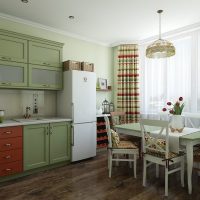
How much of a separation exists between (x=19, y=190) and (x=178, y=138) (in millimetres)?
2224

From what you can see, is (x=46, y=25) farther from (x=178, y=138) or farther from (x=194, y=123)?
(x=194, y=123)

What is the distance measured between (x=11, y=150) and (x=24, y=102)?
100cm

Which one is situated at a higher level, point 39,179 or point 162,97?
point 162,97

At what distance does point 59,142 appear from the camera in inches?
134

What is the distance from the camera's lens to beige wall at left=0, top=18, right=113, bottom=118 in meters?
3.34

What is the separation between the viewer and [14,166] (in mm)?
2873

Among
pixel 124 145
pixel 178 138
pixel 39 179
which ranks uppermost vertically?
pixel 178 138

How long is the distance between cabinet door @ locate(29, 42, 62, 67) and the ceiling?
19.6 inches

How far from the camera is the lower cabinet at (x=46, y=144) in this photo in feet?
9.91

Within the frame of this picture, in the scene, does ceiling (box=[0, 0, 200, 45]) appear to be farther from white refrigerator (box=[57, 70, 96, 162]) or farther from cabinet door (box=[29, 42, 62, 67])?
white refrigerator (box=[57, 70, 96, 162])

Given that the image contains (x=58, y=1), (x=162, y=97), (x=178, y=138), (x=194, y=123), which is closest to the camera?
(x=178, y=138)

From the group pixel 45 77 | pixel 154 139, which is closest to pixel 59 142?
pixel 45 77

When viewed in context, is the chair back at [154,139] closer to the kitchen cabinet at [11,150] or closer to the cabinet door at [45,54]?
the kitchen cabinet at [11,150]

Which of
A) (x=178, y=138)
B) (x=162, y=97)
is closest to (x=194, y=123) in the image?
(x=162, y=97)
